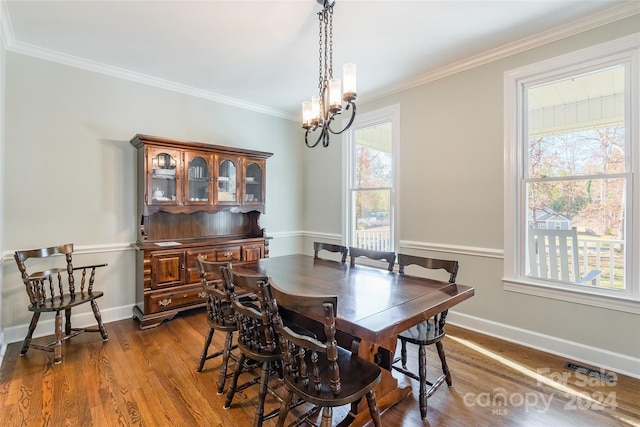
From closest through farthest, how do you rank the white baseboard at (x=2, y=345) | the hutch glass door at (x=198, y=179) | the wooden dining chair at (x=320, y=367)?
the wooden dining chair at (x=320, y=367)
the white baseboard at (x=2, y=345)
the hutch glass door at (x=198, y=179)

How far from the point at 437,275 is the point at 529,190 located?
4.07 feet

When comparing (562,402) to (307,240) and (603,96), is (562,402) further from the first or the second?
(307,240)

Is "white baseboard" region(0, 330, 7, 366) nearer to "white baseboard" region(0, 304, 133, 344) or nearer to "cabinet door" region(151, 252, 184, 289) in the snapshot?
"white baseboard" region(0, 304, 133, 344)

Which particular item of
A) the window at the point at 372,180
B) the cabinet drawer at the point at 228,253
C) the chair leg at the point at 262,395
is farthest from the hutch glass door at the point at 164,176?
the chair leg at the point at 262,395

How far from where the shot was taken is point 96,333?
9.91 ft

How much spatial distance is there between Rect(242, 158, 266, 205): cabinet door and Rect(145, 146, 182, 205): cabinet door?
2.77 ft

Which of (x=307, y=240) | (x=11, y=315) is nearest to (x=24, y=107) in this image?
(x=11, y=315)

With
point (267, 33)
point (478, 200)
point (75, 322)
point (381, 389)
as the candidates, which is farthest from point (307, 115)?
point (75, 322)

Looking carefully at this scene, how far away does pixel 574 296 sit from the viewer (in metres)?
2.52

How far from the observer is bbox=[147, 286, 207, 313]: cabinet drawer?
3154 millimetres

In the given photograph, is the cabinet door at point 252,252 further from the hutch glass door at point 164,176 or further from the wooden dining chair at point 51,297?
the wooden dining chair at point 51,297

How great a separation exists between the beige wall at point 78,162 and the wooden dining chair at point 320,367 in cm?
277

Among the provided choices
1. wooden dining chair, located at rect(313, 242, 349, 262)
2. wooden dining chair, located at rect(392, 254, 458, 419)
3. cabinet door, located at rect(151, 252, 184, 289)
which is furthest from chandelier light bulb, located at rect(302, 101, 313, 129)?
cabinet door, located at rect(151, 252, 184, 289)

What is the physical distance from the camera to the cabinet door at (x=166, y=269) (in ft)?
10.4
